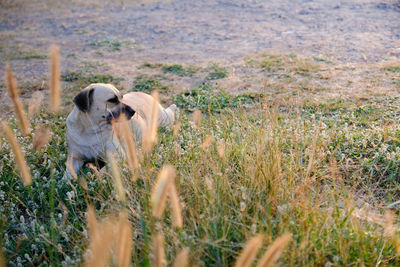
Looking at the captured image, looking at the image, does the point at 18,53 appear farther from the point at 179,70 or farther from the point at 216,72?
the point at 216,72

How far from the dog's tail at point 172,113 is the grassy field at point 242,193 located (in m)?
0.09

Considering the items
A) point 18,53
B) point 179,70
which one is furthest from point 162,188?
point 18,53

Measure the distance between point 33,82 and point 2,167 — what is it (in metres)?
3.42

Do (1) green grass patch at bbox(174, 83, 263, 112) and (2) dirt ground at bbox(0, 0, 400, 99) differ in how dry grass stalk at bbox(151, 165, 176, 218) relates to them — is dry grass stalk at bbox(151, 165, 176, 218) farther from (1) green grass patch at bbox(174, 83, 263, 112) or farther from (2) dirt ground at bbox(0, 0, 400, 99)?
(2) dirt ground at bbox(0, 0, 400, 99)

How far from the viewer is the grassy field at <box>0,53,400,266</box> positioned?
6.64 ft

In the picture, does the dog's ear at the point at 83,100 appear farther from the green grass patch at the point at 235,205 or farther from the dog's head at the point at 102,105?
the green grass patch at the point at 235,205

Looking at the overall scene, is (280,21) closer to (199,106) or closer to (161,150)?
(199,106)

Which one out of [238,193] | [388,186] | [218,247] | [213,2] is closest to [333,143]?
[388,186]

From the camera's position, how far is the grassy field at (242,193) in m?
2.03

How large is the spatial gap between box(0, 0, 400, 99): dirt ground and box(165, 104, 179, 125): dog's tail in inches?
66.5

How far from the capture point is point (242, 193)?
2.33 metres

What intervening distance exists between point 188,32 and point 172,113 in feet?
17.9

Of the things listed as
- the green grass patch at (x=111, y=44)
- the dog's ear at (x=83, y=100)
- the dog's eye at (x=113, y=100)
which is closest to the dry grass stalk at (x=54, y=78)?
the dog's ear at (x=83, y=100)

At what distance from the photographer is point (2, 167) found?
11.5ft
